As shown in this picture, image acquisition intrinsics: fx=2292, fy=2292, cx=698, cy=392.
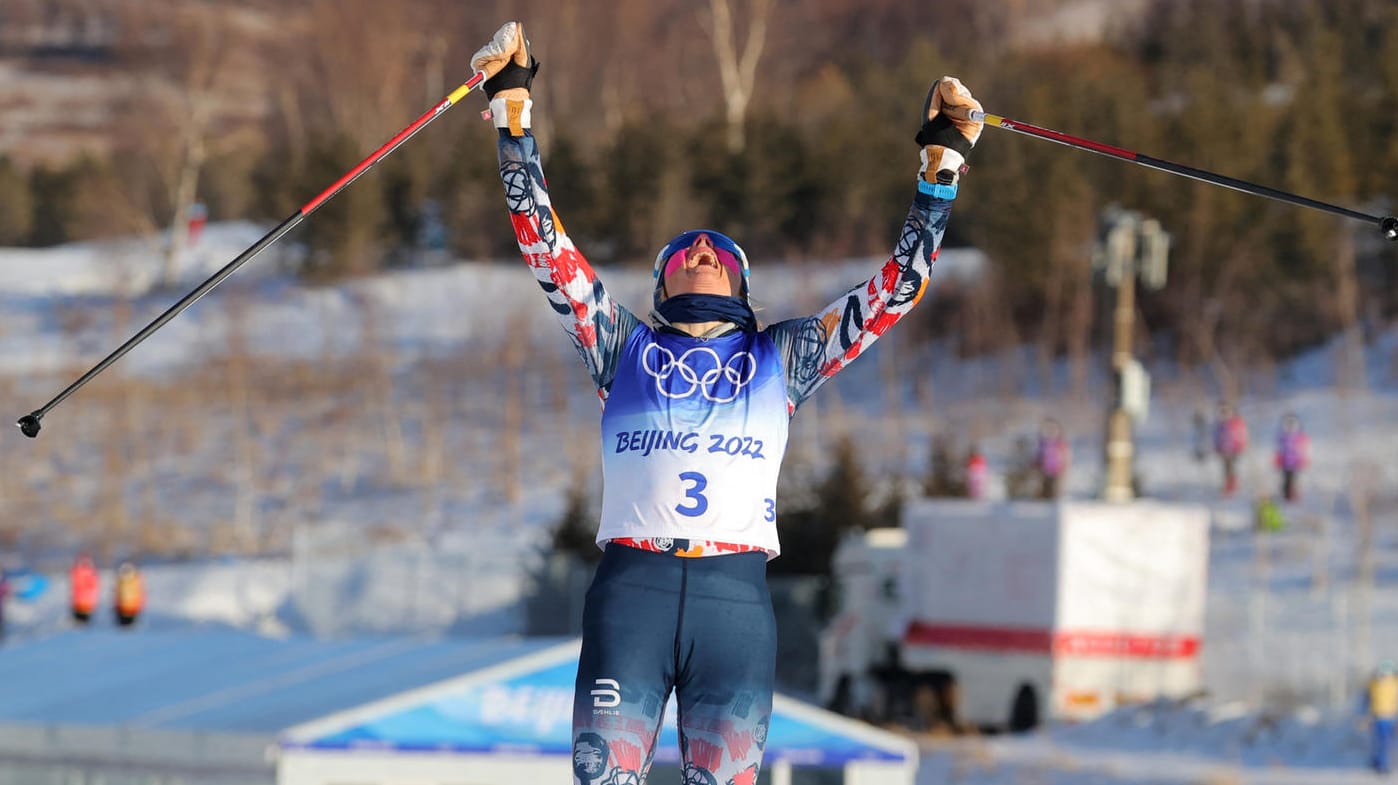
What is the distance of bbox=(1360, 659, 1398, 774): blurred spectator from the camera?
796 inches

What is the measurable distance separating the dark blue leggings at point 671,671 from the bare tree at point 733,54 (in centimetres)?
5249

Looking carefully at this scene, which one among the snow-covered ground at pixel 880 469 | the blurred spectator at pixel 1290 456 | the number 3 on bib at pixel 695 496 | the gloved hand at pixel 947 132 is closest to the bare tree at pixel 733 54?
the snow-covered ground at pixel 880 469

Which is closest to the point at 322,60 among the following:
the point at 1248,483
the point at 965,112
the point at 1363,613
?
the point at 1248,483

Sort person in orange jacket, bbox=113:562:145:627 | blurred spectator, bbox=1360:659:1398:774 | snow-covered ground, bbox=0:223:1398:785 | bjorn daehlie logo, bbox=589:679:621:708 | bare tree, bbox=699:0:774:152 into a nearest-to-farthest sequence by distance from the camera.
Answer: bjorn daehlie logo, bbox=589:679:621:708, blurred spectator, bbox=1360:659:1398:774, snow-covered ground, bbox=0:223:1398:785, person in orange jacket, bbox=113:562:145:627, bare tree, bbox=699:0:774:152

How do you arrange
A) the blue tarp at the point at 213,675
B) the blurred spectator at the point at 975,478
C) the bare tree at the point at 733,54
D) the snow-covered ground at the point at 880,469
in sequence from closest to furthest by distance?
the blue tarp at the point at 213,675
the snow-covered ground at the point at 880,469
the blurred spectator at the point at 975,478
the bare tree at the point at 733,54

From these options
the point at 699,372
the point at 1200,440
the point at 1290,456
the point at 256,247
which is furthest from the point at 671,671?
the point at 1200,440

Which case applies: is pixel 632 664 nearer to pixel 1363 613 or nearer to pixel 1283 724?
pixel 1283 724

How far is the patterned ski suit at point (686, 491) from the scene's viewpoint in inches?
204

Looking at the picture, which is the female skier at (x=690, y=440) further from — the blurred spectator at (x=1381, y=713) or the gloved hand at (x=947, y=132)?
the blurred spectator at (x=1381, y=713)

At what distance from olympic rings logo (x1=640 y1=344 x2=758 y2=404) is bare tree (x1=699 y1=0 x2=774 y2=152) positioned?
52.2 meters

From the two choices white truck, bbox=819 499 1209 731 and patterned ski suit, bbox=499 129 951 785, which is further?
white truck, bbox=819 499 1209 731

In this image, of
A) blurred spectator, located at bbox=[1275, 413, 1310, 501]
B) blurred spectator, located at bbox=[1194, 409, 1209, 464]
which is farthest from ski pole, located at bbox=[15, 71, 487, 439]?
blurred spectator, located at bbox=[1194, 409, 1209, 464]

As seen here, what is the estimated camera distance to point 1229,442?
3500cm

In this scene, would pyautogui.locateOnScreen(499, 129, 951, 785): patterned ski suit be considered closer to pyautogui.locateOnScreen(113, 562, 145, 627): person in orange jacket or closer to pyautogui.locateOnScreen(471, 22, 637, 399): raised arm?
pyautogui.locateOnScreen(471, 22, 637, 399): raised arm
